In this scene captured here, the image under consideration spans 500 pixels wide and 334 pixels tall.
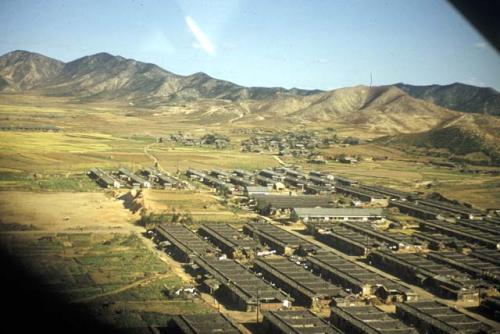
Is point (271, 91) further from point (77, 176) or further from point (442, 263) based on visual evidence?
point (442, 263)

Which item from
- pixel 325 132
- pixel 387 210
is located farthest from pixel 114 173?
pixel 325 132

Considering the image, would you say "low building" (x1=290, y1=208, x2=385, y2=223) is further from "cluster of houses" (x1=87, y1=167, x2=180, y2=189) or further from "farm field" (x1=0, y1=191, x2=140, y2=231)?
"cluster of houses" (x1=87, y1=167, x2=180, y2=189)

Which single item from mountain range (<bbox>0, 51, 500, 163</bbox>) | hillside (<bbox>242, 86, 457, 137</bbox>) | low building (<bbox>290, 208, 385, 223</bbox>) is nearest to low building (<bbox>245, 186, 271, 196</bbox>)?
low building (<bbox>290, 208, 385, 223</bbox>)

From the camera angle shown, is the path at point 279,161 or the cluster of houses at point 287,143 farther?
the cluster of houses at point 287,143

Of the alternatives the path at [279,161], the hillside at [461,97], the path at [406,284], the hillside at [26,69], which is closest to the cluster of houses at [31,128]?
the path at [279,161]

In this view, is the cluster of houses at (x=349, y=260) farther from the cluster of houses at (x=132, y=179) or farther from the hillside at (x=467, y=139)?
the hillside at (x=467, y=139)

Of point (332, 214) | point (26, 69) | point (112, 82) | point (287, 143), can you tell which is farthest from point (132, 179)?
point (26, 69)

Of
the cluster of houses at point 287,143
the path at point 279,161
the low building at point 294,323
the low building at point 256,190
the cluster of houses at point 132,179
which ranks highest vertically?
the cluster of houses at point 287,143
